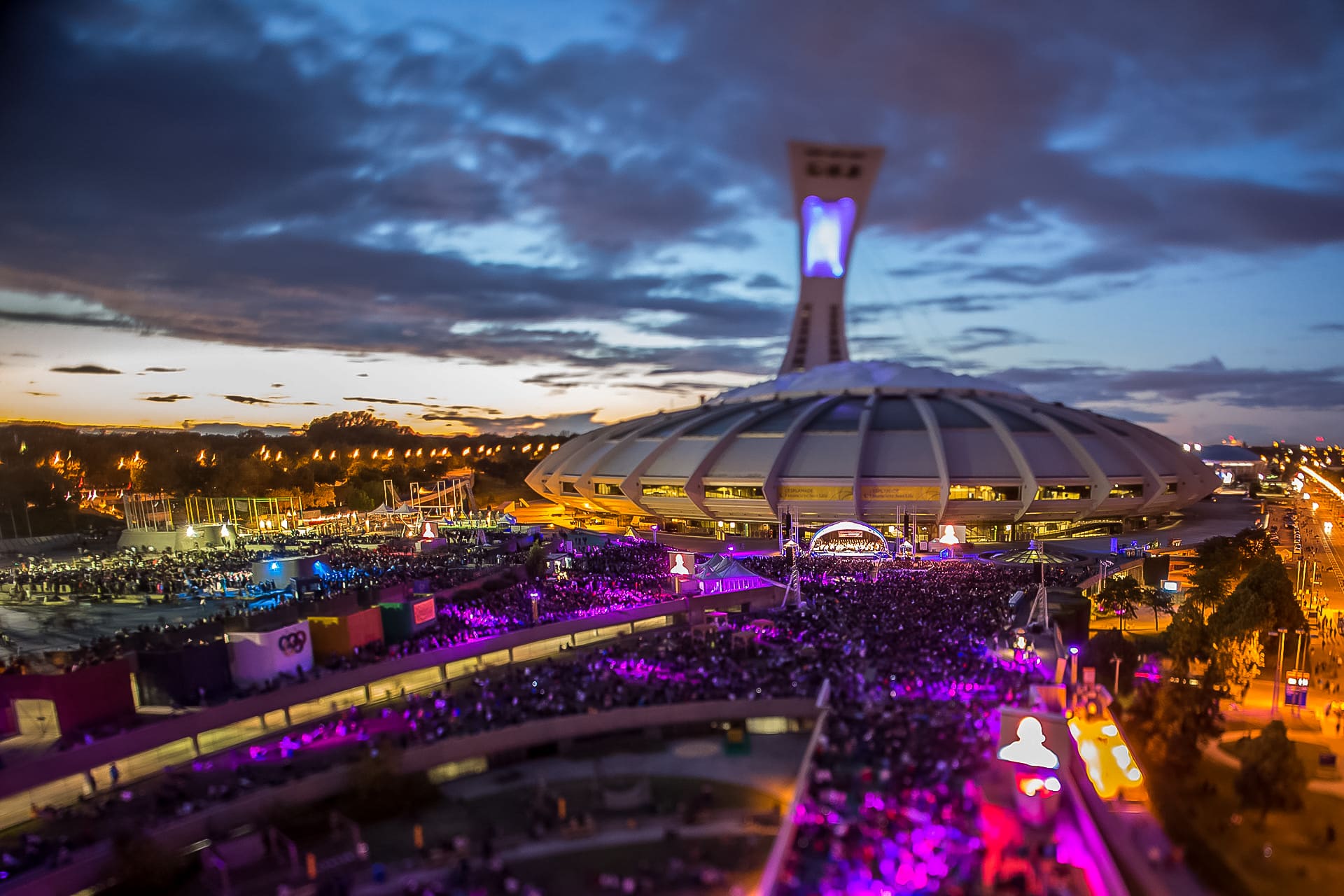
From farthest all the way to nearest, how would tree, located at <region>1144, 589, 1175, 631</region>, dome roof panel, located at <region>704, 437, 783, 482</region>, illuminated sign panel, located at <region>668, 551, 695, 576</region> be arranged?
dome roof panel, located at <region>704, 437, 783, 482</region>
illuminated sign panel, located at <region>668, 551, 695, 576</region>
tree, located at <region>1144, 589, 1175, 631</region>

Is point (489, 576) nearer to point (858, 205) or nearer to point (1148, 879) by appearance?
point (1148, 879)

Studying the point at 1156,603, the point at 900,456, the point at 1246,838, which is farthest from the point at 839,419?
the point at 1246,838

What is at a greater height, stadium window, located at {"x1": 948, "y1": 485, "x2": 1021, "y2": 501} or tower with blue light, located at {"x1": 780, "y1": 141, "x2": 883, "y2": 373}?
tower with blue light, located at {"x1": 780, "y1": 141, "x2": 883, "y2": 373}

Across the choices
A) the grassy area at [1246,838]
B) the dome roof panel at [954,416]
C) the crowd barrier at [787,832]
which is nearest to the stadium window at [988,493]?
the dome roof panel at [954,416]

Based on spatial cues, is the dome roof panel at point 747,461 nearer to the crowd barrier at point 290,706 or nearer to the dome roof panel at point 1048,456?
the dome roof panel at point 1048,456

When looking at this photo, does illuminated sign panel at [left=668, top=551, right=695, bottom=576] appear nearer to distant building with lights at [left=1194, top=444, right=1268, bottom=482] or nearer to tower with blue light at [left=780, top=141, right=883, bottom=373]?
tower with blue light at [left=780, top=141, right=883, bottom=373]

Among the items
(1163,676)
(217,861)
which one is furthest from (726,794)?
(1163,676)

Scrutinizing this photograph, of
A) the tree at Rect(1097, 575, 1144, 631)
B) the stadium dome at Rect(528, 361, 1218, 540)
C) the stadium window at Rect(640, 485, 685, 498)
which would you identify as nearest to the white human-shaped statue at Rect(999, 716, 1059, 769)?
the tree at Rect(1097, 575, 1144, 631)
